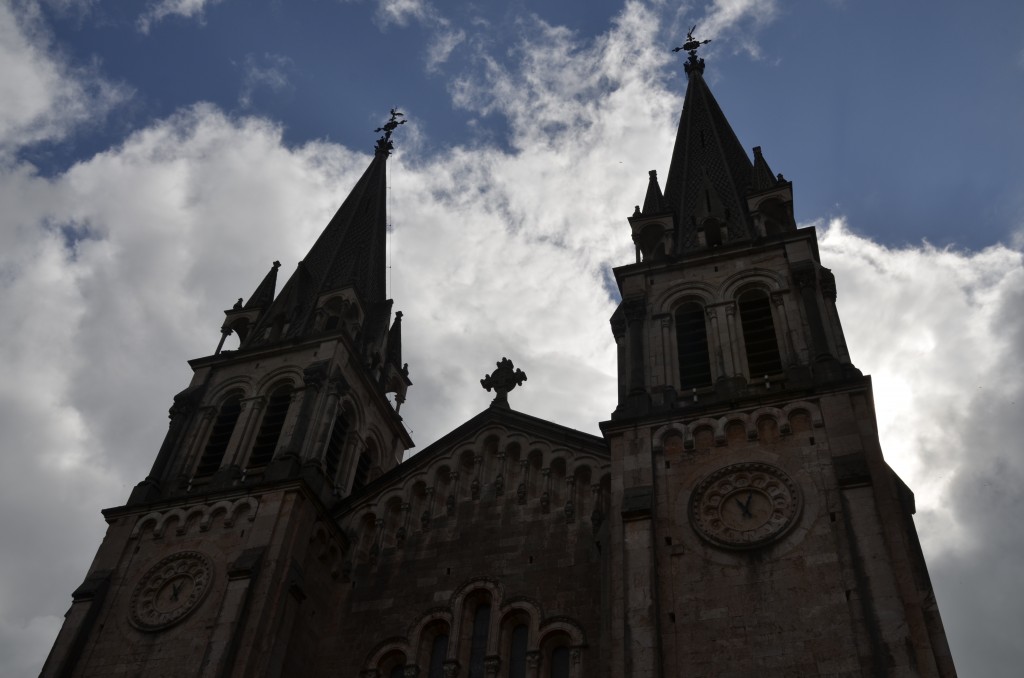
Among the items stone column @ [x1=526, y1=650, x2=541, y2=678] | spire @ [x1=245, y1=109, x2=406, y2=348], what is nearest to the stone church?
stone column @ [x1=526, y1=650, x2=541, y2=678]

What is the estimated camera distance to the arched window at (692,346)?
75.4 feet

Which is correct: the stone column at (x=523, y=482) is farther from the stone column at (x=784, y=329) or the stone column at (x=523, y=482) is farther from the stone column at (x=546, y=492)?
the stone column at (x=784, y=329)

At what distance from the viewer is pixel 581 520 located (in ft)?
70.5

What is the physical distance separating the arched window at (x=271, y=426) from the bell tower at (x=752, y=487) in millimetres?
9417

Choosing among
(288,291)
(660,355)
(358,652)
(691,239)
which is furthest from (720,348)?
(288,291)

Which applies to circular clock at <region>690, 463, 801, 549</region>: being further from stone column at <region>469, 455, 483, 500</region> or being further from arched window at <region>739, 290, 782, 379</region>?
stone column at <region>469, 455, 483, 500</region>

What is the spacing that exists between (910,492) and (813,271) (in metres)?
7.19

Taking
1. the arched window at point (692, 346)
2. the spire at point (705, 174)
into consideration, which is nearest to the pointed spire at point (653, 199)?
the spire at point (705, 174)

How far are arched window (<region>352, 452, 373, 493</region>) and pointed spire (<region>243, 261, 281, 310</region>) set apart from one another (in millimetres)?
6678

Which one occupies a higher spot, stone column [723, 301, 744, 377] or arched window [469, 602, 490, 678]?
stone column [723, 301, 744, 377]

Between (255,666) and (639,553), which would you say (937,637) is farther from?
(255,666)

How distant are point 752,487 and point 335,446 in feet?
40.8

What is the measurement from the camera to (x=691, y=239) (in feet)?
90.0

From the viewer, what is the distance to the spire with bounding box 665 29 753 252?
27.8m
